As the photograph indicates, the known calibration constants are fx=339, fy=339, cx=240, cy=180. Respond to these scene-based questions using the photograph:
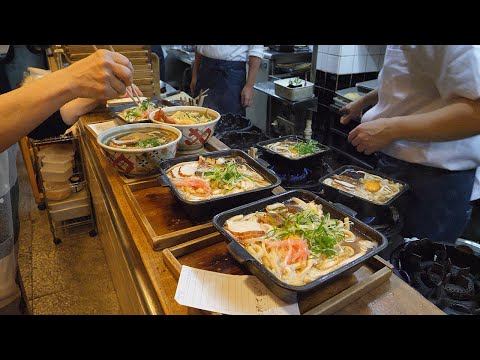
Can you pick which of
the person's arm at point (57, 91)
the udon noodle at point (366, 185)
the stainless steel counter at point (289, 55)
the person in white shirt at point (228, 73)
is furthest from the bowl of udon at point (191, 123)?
the stainless steel counter at point (289, 55)

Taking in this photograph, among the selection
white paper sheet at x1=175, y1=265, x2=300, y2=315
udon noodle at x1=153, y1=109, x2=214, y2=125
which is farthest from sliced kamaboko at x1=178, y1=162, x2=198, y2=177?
white paper sheet at x1=175, y1=265, x2=300, y2=315

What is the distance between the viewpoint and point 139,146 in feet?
5.83

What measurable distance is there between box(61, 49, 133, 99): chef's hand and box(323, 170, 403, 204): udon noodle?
4.18ft

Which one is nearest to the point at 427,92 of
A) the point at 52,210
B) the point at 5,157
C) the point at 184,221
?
the point at 184,221

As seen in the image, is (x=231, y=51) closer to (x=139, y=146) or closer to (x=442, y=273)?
(x=139, y=146)

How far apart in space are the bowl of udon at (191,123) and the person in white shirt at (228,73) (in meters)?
2.42

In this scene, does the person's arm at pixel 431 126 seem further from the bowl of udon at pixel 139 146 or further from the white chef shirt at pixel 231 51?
the white chef shirt at pixel 231 51

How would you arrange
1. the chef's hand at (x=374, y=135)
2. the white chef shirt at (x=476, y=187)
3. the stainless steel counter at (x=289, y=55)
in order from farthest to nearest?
the stainless steel counter at (x=289, y=55), the white chef shirt at (x=476, y=187), the chef's hand at (x=374, y=135)

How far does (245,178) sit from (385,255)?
0.80 m

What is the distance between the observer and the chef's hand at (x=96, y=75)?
62.1 inches

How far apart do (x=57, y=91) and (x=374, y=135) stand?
1745 millimetres

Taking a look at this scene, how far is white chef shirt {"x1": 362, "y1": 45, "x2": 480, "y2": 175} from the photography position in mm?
1683

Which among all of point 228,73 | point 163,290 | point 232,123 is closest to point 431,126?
point 163,290
